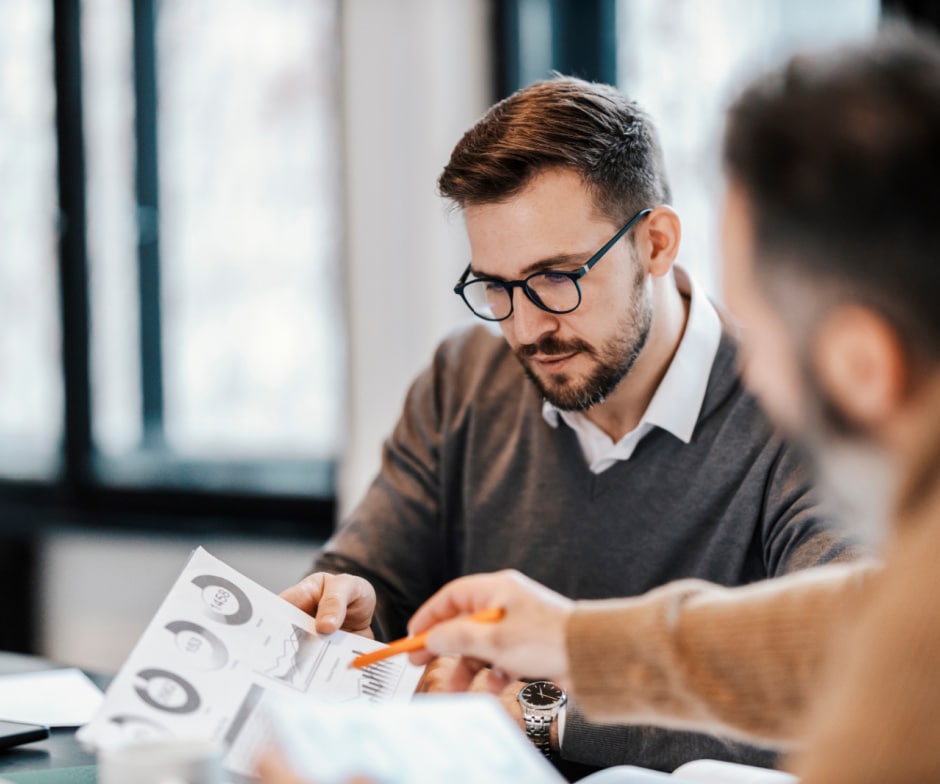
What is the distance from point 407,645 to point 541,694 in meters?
0.35

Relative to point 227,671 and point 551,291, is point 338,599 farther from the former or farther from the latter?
point 551,291

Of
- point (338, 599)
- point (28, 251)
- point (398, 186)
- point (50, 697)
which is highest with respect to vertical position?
point (398, 186)

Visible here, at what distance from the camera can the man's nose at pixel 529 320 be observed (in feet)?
5.19

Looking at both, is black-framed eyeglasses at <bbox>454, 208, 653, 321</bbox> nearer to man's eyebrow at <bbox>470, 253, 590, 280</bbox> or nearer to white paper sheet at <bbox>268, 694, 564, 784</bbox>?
man's eyebrow at <bbox>470, 253, 590, 280</bbox>

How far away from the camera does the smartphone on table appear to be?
134 centimetres

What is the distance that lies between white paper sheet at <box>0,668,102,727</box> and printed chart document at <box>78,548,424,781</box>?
0.99 ft

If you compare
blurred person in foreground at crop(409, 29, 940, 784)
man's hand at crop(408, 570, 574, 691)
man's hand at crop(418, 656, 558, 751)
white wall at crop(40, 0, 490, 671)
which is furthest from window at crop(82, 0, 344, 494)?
blurred person in foreground at crop(409, 29, 940, 784)

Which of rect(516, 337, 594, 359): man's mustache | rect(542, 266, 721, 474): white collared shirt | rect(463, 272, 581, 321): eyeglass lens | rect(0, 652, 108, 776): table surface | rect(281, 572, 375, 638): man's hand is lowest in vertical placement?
rect(0, 652, 108, 776): table surface

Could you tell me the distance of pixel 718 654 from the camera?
97cm

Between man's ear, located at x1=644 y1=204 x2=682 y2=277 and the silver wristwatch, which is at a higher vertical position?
man's ear, located at x1=644 y1=204 x2=682 y2=277

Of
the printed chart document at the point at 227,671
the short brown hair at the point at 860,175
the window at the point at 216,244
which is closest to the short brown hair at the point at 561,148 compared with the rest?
the printed chart document at the point at 227,671

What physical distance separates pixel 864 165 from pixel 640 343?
0.92 meters

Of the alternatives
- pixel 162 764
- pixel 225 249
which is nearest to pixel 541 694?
pixel 162 764

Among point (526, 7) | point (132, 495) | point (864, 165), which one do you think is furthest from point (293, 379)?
point (864, 165)
